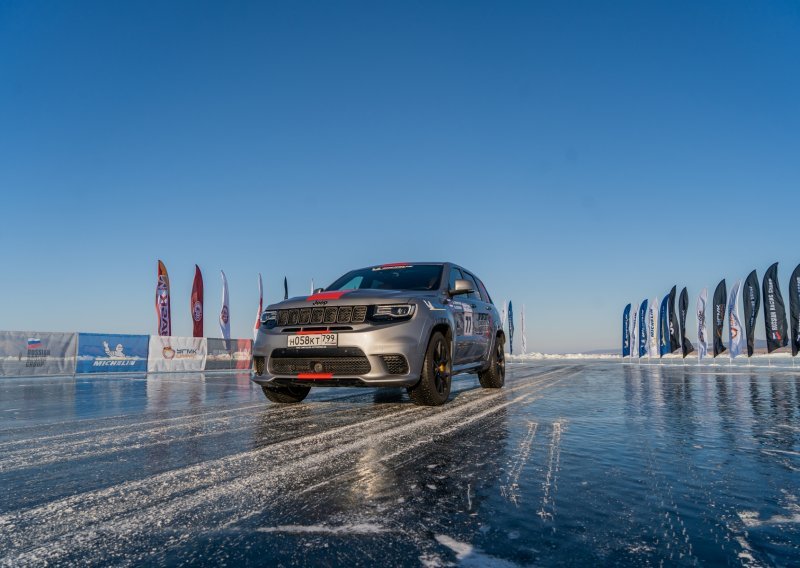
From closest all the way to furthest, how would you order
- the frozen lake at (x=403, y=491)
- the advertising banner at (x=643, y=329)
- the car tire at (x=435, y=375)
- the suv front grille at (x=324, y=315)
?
the frozen lake at (x=403, y=491) < the suv front grille at (x=324, y=315) < the car tire at (x=435, y=375) < the advertising banner at (x=643, y=329)

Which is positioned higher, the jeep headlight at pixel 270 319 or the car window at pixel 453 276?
the car window at pixel 453 276

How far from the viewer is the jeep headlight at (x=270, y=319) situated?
5.63m

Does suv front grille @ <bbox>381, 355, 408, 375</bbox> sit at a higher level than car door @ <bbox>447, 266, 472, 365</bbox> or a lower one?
lower

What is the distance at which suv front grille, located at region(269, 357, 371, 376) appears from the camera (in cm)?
498

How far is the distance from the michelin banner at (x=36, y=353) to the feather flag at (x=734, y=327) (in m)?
27.4

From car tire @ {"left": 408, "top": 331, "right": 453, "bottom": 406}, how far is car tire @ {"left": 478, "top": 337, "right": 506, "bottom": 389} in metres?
2.27

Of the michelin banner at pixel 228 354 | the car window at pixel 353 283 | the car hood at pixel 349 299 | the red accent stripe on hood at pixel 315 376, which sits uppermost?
the car window at pixel 353 283

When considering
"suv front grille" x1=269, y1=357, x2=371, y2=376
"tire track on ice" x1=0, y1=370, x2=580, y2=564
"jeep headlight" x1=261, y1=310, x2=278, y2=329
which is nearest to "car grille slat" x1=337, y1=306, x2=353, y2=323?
"suv front grille" x1=269, y1=357, x2=371, y2=376

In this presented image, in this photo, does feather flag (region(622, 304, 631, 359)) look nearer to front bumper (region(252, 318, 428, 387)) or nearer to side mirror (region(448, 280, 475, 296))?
side mirror (region(448, 280, 475, 296))

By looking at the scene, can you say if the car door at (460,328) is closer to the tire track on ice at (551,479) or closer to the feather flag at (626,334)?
the tire track on ice at (551,479)

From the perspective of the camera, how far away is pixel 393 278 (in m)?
7.00

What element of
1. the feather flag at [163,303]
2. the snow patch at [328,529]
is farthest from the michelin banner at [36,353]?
the snow patch at [328,529]

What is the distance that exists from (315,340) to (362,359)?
0.55 meters

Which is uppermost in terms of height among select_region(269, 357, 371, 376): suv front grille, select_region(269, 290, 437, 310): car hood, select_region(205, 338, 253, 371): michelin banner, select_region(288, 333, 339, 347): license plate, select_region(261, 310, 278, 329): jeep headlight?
select_region(269, 290, 437, 310): car hood
